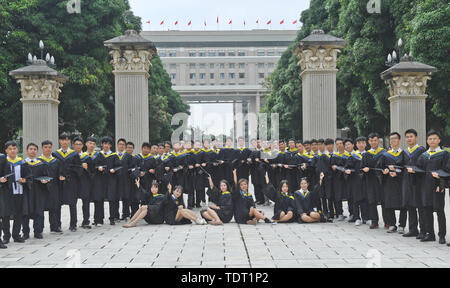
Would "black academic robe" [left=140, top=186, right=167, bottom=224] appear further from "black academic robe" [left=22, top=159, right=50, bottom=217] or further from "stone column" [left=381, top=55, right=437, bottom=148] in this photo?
"stone column" [left=381, top=55, right=437, bottom=148]

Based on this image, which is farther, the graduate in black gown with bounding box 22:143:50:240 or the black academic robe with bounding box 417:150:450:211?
the graduate in black gown with bounding box 22:143:50:240

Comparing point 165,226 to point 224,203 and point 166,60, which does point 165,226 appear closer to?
point 224,203

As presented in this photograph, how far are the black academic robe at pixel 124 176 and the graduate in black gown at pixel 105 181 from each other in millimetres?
126

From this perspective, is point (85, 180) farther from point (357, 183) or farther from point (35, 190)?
point (357, 183)

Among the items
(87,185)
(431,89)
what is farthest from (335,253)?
(431,89)

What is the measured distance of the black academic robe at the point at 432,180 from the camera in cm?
861

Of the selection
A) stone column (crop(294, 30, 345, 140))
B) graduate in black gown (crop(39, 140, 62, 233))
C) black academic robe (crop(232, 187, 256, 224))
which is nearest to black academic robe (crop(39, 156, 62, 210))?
graduate in black gown (crop(39, 140, 62, 233))

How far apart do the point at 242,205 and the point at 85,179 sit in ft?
11.0

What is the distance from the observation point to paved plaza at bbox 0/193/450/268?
7305 millimetres

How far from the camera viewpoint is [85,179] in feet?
37.1

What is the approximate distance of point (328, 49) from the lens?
16812 mm

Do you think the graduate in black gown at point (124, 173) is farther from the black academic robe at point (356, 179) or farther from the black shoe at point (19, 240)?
the black academic robe at point (356, 179)

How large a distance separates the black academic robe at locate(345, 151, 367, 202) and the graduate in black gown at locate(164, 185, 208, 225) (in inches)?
125
